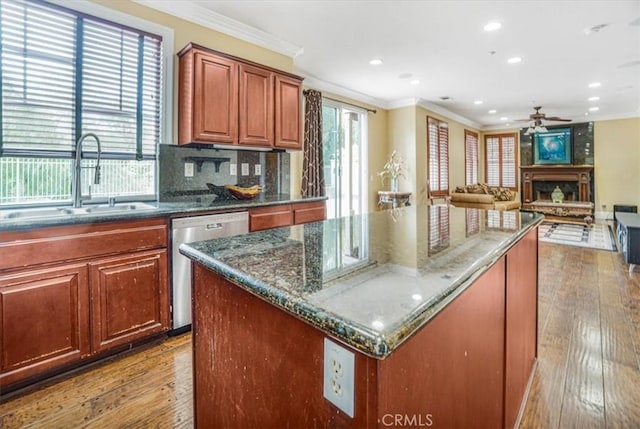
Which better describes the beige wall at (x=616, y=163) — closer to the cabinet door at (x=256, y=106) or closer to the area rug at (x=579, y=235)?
the area rug at (x=579, y=235)

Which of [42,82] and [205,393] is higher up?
[42,82]

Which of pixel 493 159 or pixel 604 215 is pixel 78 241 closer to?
pixel 493 159

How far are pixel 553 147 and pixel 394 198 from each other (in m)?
6.15

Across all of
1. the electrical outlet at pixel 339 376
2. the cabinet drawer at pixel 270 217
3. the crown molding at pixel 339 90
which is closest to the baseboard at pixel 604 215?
the crown molding at pixel 339 90

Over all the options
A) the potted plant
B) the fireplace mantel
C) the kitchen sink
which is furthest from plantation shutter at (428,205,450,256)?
the fireplace mantel

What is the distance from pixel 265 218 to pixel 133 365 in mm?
1418

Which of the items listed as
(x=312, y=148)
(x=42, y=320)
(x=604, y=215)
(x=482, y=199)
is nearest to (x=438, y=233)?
(x=42, y=320)

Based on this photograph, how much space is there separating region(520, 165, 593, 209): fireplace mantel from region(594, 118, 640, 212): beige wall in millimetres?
298

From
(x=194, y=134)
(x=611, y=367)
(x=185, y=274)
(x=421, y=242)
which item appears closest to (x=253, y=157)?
(x=194, y=134)

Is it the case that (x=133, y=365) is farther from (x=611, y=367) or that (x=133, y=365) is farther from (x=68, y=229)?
(x=611, y=367)

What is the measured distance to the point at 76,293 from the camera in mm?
1949

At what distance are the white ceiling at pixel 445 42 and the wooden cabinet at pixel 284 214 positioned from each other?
178 centimetres

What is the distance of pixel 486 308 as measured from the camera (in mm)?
1130

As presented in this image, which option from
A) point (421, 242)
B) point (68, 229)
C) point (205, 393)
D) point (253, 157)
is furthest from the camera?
point (253, 157)
